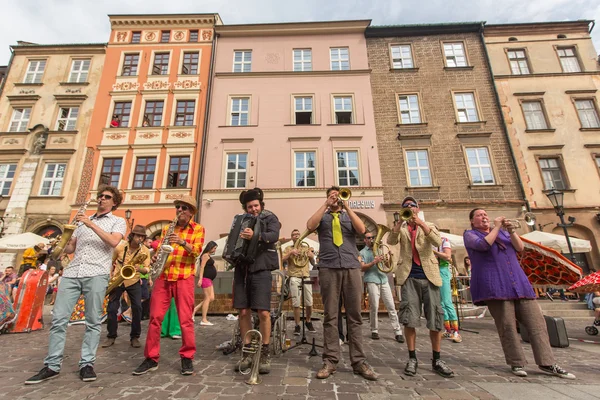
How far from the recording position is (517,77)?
17.2 m

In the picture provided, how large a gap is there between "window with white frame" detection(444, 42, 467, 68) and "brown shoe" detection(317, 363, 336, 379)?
19.7 metres

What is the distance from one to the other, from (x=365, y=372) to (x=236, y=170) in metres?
14.2

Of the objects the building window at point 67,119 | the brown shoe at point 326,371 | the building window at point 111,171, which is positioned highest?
the building window at point 67,119

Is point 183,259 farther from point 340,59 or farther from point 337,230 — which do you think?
point 340,59

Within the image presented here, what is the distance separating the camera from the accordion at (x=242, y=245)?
358 cm

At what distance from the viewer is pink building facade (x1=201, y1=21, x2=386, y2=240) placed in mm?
15391

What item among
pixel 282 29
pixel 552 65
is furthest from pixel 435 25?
pixel 282 29

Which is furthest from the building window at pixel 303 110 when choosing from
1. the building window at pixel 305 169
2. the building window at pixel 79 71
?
the building window at pixel 79 71

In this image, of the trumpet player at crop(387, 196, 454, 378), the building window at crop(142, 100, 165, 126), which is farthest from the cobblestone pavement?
the building window at crop(142, 100, 165, 126)

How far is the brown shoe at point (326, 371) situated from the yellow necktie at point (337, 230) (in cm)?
139

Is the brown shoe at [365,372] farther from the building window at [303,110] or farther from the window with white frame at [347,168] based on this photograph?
the building window at [303,110]

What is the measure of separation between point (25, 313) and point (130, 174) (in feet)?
35.9

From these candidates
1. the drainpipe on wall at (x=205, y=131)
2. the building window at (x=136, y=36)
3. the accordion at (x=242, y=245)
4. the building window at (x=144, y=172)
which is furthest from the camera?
the building window at (x=136, y=36)

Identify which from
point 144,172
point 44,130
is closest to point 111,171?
point 144,172
